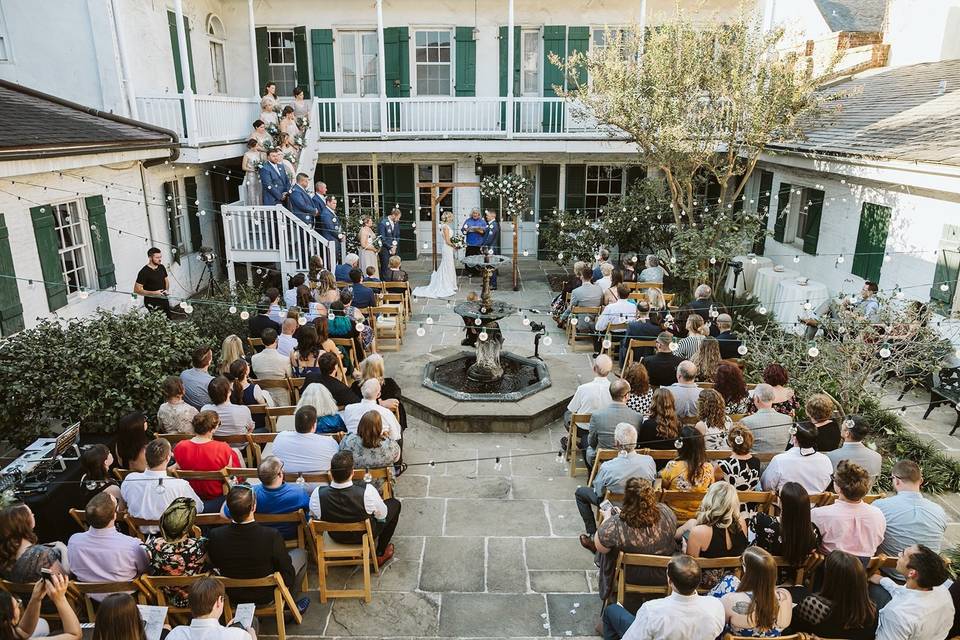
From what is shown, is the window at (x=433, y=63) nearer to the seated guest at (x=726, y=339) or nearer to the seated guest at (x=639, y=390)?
the seated guest at (x=726, y=339)

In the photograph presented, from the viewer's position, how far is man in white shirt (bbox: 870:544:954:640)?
12.0 ft

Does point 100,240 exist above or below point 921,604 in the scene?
above

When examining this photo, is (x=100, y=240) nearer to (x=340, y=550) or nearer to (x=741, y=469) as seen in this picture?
(x=340, y=550)

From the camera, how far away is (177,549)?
424 cm

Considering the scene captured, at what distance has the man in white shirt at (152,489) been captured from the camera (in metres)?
4.80

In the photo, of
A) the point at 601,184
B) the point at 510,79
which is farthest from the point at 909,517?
the point at 601,184

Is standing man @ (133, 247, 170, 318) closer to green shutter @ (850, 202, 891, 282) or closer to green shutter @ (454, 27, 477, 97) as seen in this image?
Result: green shutter @ (454, 27, 477, 97)

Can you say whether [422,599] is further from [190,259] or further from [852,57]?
[852,57]

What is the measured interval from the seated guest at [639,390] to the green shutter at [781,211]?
971 cm

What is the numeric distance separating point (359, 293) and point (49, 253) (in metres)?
4.37

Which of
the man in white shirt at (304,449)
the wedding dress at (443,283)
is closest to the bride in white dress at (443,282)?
the wedding dress at (443,283)

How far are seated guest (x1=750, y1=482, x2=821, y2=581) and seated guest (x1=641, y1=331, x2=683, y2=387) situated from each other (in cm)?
298

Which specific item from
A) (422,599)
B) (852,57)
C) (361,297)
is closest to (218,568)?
(422,599)

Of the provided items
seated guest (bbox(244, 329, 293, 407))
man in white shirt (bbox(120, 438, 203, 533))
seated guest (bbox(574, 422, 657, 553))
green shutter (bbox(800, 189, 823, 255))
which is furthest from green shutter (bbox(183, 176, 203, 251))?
green shutter (bbox(800, 189, 823, 255))
